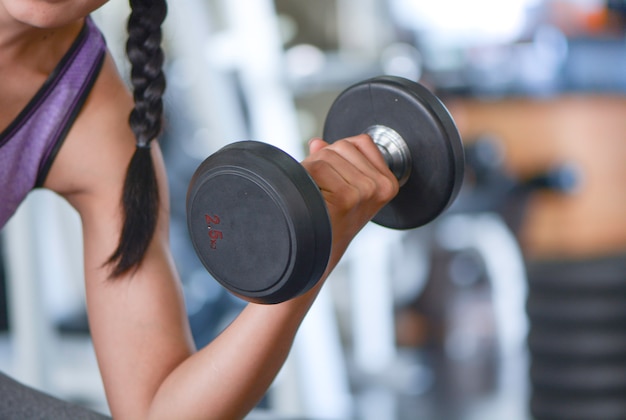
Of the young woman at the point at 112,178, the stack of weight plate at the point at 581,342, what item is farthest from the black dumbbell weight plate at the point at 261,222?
the stack of weight plate at the point at 581,342

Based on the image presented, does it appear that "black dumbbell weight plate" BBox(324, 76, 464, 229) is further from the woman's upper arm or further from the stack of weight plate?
the stack of weight plate

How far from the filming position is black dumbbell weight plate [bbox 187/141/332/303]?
2.06 ft

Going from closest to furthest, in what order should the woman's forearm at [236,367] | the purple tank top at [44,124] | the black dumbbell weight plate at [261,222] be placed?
1. the black dumbbell weight plate at [261,222]
2. the woman's forearm at [236,367]
3. the purple tank top at [44,124]

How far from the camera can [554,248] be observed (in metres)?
4.00

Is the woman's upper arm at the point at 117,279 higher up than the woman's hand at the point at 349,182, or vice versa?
the woman's hand at the point at 349,182

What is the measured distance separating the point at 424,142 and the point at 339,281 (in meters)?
2.86

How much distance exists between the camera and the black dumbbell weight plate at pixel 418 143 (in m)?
0.81

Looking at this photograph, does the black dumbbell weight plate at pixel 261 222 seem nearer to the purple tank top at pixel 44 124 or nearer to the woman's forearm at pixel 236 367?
the woman's forearm at pixel 236 367

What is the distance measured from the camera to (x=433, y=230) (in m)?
3.71

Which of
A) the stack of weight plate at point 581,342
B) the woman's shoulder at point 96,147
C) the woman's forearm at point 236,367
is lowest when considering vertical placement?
the stack of weight plate at point 581,342

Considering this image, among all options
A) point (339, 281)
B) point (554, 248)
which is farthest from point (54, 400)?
point (554, 248)

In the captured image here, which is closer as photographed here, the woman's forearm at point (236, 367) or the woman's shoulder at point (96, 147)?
the woman's forearm at point (236, 367)

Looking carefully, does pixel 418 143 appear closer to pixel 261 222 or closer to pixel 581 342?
pixel 261 222

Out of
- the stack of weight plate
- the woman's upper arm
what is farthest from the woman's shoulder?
the stack of weight plate
